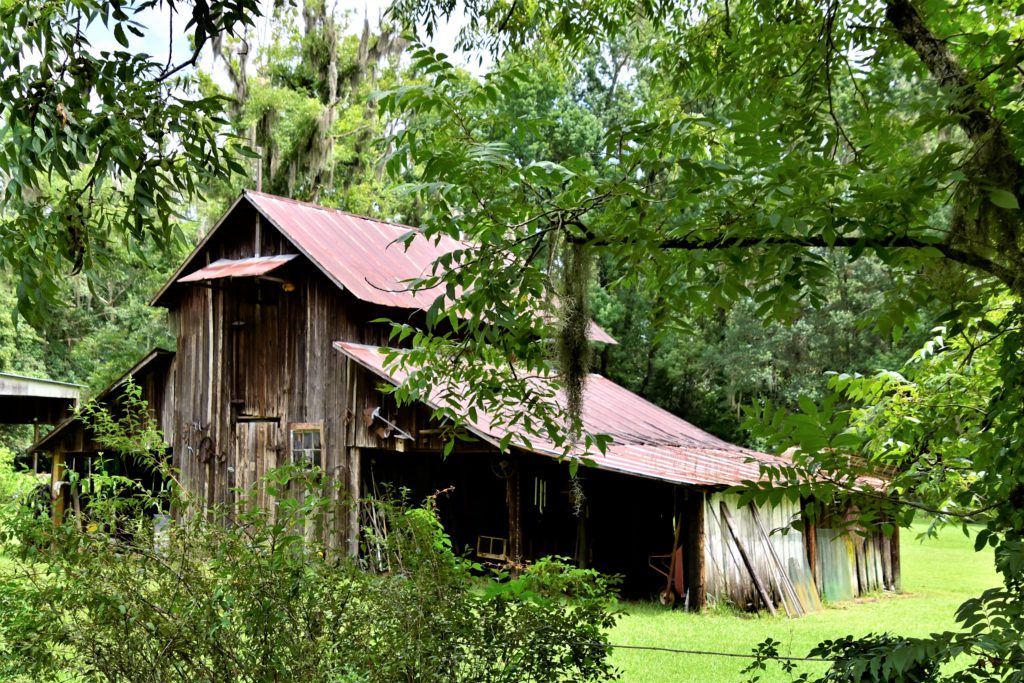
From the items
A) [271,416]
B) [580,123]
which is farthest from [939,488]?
[580,123]

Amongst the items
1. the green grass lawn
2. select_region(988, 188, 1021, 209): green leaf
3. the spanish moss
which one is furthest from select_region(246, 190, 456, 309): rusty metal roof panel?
select_region(988, 188, 1021, 209): green leaf

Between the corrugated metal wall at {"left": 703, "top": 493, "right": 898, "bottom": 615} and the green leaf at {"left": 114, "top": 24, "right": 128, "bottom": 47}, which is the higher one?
the green leaf at {"left": 114, "top": 24, "right": 128, "bottom": 47}

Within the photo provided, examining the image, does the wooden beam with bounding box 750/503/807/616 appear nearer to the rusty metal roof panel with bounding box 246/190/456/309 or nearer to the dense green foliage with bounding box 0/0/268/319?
the rusty metal roof panel with bounding box 246/190/456/309

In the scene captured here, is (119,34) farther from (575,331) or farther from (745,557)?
(745,557)

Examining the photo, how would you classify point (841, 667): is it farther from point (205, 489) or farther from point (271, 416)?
point (205, 489)

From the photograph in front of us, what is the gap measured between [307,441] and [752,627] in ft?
26.9

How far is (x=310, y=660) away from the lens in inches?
179

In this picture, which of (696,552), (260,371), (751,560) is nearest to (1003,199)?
(696,552)

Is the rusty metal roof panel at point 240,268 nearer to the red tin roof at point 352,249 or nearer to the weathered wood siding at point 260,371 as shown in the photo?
the red tin roof at point 352,249

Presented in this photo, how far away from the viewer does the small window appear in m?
16.5

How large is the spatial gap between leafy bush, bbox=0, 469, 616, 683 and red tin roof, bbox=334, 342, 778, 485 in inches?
243

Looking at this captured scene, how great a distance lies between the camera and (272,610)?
4.50 meters

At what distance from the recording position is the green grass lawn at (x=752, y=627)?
10078mm

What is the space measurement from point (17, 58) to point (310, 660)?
115 inches
